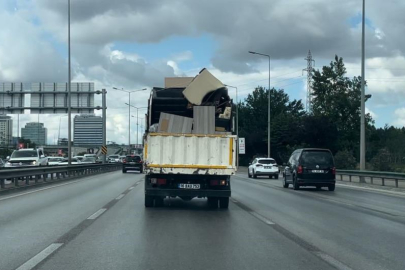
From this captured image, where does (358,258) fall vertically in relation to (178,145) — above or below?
→ below

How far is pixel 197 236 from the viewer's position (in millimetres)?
11148

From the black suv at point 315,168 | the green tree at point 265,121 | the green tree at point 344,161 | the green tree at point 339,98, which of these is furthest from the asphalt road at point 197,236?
the green tree at point 339,98

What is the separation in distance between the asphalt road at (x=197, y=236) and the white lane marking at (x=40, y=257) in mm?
15

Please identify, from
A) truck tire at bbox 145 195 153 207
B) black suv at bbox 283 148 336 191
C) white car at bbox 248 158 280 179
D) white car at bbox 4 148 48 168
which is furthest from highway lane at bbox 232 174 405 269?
white car at bbox 4 148 48 168

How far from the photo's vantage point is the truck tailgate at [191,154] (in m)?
15.5

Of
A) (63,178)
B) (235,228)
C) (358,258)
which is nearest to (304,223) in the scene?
(235,228)

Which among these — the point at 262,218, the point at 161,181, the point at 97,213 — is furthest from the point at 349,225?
the point at 97,213

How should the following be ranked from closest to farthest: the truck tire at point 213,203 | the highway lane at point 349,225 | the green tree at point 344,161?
the highway lane at point 349,225
the truck tire at point 213,203
the green tree at point 344,161

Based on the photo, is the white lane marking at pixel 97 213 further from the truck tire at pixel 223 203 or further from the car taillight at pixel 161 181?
the truck tire at pixel 223 203

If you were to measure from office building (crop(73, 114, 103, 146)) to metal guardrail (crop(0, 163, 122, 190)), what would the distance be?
→ 411 ft

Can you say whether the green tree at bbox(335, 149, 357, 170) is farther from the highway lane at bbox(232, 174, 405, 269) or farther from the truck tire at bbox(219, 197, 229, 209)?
the truck tire at bbox(219, 197, 229, 209)

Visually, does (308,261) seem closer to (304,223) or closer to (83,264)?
(83,264)

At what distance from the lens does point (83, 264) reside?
8258 millimetres

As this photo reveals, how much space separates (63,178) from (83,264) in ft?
94.1
